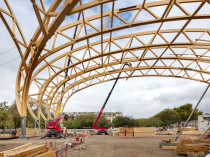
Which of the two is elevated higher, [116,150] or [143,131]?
[116,150]

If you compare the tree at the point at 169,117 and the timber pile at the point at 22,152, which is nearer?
the timber pile at the point at 22,152

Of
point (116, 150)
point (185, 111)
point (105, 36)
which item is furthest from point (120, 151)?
point (185, 111)

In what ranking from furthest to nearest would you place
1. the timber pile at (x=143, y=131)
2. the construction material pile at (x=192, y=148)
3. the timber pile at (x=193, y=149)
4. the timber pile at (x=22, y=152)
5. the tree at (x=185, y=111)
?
1. the tree at (x=185, y=111)
2. the timber pile at (x=143, y=131)
3. the timber pile at (x=193, y=149)
4. the construction material pile at (x=192, y=148)
5. the timber pile at (x=22, y=152)

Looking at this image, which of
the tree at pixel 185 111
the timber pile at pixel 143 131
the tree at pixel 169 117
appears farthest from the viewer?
the tree at pixel 185 111

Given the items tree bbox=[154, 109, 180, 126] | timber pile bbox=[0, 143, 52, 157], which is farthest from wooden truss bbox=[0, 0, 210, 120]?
tree bbox=[154, 109, 180, 126]

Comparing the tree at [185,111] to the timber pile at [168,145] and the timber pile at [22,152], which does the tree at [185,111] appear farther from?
the timber pile at [22,152]

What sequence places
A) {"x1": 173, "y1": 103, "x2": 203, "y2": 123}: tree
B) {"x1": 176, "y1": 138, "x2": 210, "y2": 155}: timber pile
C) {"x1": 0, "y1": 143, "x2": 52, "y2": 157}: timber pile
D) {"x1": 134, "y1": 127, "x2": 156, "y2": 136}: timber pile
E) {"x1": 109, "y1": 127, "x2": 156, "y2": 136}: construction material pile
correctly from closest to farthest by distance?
1. {"x1": 0, "y1": 143, "x2": 52, "y2": 157}: timber pile
2. {"x1": 176, "y1": 138, "x2": 210, "y2": 155}: timber pile
3. {"x1": 109, "y1": 127, "x2": 156, "y2": 136}: construction material pile
4. {"x1": 134, "y1": 127, "x2": 156, "y2": 136}: timber pile
5. {"x1": 173, "y1": 103, "x2": 203, "y2": 123}: tree

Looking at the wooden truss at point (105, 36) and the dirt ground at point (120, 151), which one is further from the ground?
the wooden truss at point (105, 36)

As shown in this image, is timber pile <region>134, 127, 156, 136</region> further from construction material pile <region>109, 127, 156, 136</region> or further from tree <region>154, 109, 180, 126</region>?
tree <region>154, 109, 180, 126</region>

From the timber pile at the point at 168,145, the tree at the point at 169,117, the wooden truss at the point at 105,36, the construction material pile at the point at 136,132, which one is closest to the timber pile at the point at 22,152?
the wooden truss at the point at 105,36

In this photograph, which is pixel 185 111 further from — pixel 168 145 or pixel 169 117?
pixel 168 145

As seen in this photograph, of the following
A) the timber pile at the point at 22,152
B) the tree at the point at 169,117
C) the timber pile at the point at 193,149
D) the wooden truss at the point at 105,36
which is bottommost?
the tree at the point at 169,117

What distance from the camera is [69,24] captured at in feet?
58.2

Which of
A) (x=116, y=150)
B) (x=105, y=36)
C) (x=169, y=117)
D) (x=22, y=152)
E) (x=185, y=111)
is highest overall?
(x=105, y=36)
